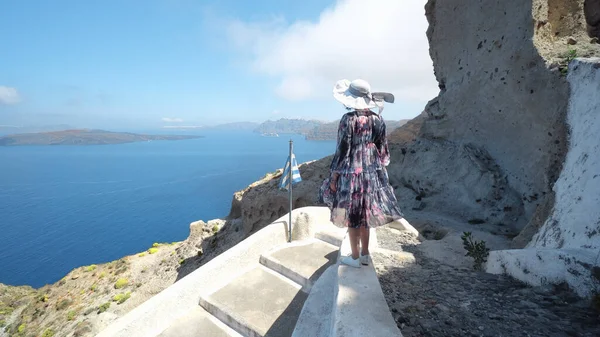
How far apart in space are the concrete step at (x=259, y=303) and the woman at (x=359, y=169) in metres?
1.46

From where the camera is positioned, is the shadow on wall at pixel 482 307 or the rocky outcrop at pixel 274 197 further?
the rocky outcrop at pixel 274 197

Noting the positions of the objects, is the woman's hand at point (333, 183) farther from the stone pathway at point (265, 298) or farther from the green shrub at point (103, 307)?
the green shrub at point (103, 307)

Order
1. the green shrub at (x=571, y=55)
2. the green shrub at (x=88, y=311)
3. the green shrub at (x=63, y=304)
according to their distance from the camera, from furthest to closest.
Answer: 1. the green shrub at (x=63, y=304)
2. the green shrub at (x=88, y=311)
3. the green shrub at (x=571, y=55)

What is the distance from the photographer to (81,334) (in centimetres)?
1078

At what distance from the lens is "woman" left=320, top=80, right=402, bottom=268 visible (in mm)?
3436

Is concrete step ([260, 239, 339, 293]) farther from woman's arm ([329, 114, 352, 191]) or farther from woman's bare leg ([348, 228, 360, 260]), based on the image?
woman's arm ([329, 114, 352, 191])

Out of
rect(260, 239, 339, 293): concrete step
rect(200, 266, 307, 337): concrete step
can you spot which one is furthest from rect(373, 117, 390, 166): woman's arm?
rect(200, 266, 307, 337): concrete step

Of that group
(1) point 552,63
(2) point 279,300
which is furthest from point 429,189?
(2) point 279,300

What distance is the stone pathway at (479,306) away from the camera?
94.8 inches

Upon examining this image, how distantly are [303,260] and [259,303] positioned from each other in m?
1.15

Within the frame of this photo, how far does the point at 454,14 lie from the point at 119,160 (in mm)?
149380

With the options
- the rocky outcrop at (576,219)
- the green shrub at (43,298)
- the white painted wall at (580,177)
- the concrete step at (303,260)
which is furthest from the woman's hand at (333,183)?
the green shrub at (43,298)

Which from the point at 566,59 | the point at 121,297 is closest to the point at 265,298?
the point at 566,59

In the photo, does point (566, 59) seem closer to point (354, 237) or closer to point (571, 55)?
point (571, 55)
